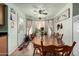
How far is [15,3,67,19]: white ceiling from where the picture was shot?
3.51 feet

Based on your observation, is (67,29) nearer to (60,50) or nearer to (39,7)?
(60,50)

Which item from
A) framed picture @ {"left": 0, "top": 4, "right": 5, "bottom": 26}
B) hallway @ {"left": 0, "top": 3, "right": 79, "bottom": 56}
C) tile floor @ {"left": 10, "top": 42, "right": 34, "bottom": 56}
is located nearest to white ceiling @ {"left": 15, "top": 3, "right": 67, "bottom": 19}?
hallway @ {"left": 0, "top": 3, "right": 79, "bottom": 56}

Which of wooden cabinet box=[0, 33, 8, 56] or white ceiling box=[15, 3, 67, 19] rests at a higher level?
white ceiling box=[15, 3, 67, 19]

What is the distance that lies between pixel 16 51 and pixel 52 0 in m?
0.61

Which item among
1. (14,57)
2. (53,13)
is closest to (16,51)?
(14,57)

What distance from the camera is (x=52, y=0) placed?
1092 mm

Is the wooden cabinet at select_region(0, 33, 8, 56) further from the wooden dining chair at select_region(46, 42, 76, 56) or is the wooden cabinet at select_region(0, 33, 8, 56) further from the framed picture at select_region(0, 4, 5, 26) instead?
the wooden dining chair at select_region(46, 42, 76, 56)

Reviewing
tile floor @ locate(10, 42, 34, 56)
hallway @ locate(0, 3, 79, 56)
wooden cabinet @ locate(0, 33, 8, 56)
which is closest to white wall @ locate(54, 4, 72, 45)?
hallway @ locate(0, 3, 79, 56)

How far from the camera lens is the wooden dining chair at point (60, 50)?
1.07 m

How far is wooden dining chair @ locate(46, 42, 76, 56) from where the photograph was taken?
3.51ft

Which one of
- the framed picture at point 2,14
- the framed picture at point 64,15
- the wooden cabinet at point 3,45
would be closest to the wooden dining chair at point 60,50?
the framed picture at point 64,15

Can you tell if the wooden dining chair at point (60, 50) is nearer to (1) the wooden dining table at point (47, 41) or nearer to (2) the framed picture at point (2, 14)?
(1) the wooden dining table at point (47, 41)

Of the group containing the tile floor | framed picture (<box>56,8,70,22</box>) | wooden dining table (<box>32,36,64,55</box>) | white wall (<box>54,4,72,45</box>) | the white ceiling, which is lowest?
the tile floor

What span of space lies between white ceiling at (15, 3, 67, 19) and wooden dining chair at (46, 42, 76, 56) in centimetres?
31
